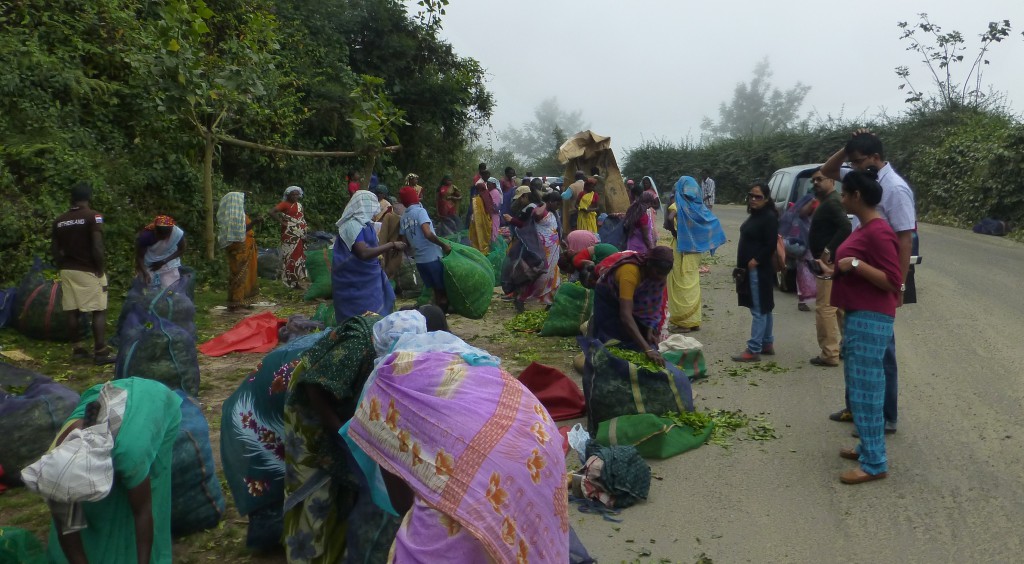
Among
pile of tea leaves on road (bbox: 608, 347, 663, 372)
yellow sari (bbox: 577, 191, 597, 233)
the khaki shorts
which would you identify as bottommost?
pile of tea leaves on road (bbox: 608, 347, 663, 372)

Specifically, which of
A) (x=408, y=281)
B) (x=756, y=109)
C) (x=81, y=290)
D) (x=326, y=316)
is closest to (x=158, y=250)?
(x=81, y=290)

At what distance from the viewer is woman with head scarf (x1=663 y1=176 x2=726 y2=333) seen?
29.3 feet

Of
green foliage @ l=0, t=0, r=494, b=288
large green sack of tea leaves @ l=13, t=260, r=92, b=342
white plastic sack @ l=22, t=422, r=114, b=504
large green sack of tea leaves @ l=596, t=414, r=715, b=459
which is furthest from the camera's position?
green foliage @ l=0, t=0, r=494, b=288

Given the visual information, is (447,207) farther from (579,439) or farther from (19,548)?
(19,548)

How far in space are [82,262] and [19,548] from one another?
495 cm

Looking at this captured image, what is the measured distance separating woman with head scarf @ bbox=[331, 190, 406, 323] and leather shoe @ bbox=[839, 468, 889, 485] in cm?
378

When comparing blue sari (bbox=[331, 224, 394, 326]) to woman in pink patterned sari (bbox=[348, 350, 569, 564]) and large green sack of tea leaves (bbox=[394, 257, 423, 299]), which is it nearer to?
woman in pink patterned sari (bbox=[348, 350, 569, 564])

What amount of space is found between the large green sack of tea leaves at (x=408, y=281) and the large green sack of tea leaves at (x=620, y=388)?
246 inches

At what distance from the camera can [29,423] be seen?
4.71 metres

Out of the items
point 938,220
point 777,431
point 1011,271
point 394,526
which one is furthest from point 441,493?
point 938,220

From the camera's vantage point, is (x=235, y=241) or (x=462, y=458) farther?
(x=235, y=241)

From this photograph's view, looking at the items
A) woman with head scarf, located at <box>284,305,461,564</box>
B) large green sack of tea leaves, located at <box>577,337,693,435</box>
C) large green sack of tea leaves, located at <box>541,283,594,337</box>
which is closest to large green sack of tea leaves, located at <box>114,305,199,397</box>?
woman with head scarf, located at <box>284,305,461,564</box>

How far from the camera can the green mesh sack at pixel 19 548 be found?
329 centimetres

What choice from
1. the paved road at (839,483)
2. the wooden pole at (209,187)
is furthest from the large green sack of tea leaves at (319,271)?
the paved road at (839,483)
